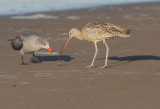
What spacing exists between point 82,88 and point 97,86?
335 mm

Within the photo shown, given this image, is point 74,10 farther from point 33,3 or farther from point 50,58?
point 50,58

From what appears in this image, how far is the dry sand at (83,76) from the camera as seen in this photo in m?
7.50

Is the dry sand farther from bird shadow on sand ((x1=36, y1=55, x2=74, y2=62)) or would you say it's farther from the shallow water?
the shallow water

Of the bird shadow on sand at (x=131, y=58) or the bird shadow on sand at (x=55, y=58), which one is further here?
the bird shadow on sand at (x=55, y=58)

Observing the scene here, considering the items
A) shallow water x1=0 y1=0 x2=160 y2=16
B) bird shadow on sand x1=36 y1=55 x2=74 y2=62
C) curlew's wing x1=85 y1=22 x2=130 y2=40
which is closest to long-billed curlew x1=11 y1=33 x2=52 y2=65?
bird shadow on sand x1=36 y1=55 x2=74 y2=62

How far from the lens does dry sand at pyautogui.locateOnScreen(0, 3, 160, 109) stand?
7.50m

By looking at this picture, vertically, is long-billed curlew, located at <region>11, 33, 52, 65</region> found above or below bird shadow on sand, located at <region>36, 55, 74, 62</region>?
above

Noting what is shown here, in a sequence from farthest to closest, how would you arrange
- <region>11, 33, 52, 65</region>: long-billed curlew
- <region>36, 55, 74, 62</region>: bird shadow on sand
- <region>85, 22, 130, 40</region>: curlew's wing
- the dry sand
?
<region>36, 55, 74, 62</region>: bird shadow on sand < <region>11, 33, 52, 65</region>: long-billed curlew < <region>85, 22, 130, 40</region>: curlew's wing < the dry sand

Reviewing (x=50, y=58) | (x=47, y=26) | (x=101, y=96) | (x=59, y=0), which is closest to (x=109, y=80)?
(x=101, y=96)

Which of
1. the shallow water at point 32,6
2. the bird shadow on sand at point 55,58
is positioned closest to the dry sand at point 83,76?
the bird shadow on sand at point 55,58

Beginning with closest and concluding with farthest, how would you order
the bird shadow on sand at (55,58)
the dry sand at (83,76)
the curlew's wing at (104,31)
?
the dry sand at (83,76)
the curlew's wing at (104,31)
the bird shadow on sand at (55,58)

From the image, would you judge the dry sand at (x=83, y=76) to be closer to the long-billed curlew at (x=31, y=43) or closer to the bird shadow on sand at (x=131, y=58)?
the bird shadow on sand at (x=131, y=58)

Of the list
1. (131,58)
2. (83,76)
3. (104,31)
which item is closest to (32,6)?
(131,58)

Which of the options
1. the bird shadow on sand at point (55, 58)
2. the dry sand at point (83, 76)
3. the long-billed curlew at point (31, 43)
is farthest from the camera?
the bird shadow on sand at point (55, 58)
